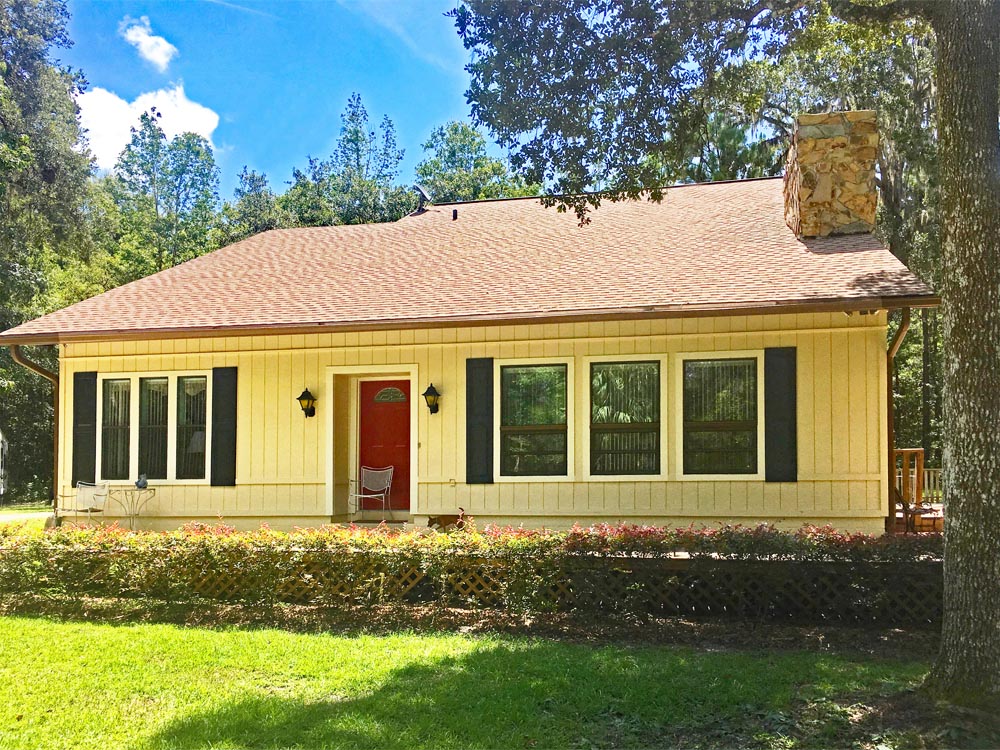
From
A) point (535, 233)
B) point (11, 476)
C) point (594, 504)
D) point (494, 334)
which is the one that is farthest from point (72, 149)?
point (594, 504)

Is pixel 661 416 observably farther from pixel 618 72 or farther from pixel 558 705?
pixel 558 705

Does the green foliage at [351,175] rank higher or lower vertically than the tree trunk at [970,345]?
higher

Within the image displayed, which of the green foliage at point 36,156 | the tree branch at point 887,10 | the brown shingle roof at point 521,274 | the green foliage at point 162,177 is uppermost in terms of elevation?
the green foliage at point 162,177

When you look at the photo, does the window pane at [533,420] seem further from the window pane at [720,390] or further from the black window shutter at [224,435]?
the black window shutter at [224,435]

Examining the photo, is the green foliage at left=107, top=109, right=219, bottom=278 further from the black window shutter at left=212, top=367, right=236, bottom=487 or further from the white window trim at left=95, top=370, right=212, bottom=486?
the black window shutter at left=212, top=367, right=236, bottom=487

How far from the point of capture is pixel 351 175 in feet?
114

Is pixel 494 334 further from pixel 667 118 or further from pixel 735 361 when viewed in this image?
pixel 667 118

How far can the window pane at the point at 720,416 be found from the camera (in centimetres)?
1017

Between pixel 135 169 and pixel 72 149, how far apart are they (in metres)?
18.1

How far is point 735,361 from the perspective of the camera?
10.3 metres

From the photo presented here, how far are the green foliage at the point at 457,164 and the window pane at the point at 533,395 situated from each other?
22101mm

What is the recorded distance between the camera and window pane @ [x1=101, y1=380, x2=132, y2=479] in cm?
1199

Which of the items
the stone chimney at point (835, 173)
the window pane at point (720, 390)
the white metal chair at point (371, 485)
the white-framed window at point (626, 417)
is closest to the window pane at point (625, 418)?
the white-framed window at point (626, 417)

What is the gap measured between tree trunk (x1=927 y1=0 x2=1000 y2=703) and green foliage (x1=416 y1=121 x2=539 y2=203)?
2715cm
